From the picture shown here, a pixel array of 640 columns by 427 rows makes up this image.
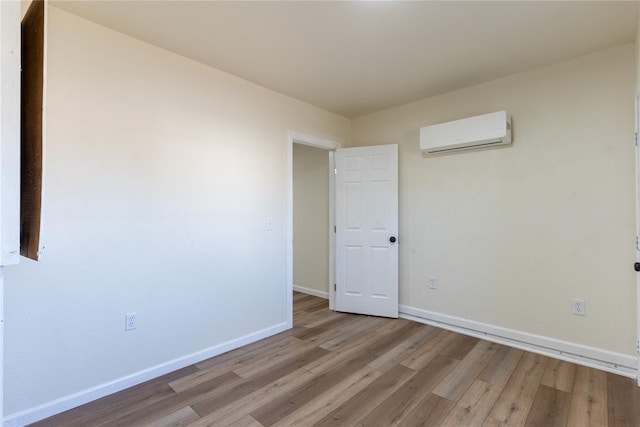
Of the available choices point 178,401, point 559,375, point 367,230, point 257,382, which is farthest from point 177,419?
point 559,375

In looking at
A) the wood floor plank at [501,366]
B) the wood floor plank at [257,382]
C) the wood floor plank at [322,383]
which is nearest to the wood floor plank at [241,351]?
the wood floor plank at [257,382]

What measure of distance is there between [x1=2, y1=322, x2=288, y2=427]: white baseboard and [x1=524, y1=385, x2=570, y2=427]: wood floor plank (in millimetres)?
2173

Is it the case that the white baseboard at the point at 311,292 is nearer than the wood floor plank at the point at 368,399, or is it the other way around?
the wood floor plank at the point at 368,399

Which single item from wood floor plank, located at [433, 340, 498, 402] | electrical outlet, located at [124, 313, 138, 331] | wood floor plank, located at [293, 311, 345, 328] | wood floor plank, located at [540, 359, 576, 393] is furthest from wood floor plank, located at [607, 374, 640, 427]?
electrical outlet, located at [124, 313, 138, 331]

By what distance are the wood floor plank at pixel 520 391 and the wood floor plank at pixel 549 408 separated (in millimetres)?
29

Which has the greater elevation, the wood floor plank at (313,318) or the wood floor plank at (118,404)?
the wood floor plank at (313,318)

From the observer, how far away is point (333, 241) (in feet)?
12.8

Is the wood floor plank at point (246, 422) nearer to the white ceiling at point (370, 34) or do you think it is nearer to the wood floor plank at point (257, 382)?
the wood floor plank at point (257, 382)

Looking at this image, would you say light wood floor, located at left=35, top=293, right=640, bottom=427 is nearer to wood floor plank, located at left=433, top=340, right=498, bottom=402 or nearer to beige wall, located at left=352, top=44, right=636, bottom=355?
wood floor plank, located at left=433, top=340, right=498, bottom=402

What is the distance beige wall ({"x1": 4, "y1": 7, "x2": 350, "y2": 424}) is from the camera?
1875 mm

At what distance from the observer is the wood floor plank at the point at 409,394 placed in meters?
1.85

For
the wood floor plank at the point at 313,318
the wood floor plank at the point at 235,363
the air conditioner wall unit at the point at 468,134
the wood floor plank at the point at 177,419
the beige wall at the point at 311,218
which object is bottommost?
the wood floor plank at the point at 177,419

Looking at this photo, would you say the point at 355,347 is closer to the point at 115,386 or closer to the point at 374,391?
the point at 374,391

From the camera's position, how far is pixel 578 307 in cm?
251
